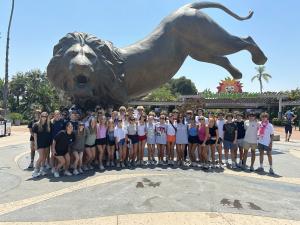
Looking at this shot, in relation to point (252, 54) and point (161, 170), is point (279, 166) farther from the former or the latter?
point (252, 54)

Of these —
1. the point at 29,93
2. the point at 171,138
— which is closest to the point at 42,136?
the point at 171,138

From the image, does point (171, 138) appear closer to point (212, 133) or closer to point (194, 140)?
point (194, 140)

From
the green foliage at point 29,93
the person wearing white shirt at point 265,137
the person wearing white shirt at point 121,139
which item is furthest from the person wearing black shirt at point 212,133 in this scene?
the green foliage at point 29,93

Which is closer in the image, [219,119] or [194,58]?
[219,119]

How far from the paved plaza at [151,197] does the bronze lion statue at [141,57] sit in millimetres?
2486

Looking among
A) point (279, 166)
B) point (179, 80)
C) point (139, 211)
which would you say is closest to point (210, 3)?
point (279, 166)

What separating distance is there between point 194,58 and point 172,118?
308 centimetres

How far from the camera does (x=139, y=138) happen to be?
24.2ft

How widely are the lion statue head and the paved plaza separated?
2337mm

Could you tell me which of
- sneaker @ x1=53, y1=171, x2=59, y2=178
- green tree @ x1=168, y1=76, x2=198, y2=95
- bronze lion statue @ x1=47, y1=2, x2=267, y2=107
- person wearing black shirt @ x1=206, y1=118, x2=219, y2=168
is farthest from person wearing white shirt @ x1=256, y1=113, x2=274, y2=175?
green tree @ x1=168, y1=76, x2=198, y2=95

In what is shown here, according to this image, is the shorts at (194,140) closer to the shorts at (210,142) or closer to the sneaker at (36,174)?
the shorts at (210,142)

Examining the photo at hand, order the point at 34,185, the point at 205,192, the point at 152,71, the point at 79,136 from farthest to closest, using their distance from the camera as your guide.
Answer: the point at 152,71 < the point at 79,136 < the point at 34,185 < the point at 205,192

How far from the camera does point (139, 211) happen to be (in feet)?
14.2

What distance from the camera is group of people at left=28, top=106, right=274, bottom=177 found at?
662 centimetres
